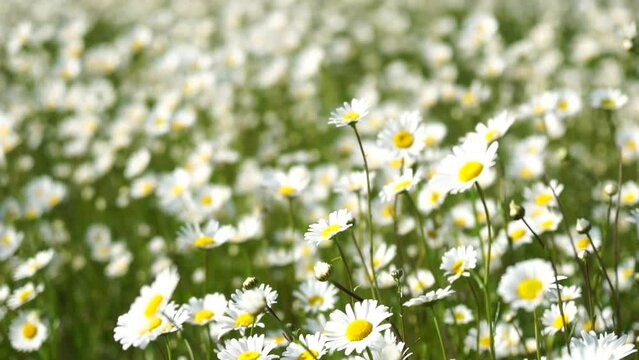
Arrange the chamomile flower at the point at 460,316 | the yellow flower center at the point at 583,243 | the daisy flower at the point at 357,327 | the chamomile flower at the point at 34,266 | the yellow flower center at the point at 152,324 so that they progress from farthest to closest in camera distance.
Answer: the chamomile flower at the point at 34,266 < the yellow flower center at the point at 583,243 < the chamomile flower at the point at 460,316 < the yellow flower center at the point at 152,324 < the daisy flower at the point at 357,327

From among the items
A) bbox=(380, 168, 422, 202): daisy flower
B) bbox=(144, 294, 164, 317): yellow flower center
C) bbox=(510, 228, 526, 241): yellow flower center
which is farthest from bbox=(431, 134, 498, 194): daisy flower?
bbox=(144, 294, 164, 317): yellow flower center

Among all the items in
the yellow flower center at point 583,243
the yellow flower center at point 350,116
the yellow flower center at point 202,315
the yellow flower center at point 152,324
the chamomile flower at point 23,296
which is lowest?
the yellow flower center at point 152,324

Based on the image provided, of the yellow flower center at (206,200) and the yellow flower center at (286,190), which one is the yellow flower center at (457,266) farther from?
the yellow flower center at (206,200)

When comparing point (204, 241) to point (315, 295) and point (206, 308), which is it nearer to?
point (206, 308)

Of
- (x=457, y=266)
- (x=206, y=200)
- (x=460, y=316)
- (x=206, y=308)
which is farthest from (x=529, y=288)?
(x=206, y=200)

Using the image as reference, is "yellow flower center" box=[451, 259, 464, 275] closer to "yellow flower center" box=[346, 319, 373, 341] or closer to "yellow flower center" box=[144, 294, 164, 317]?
"yellow flower center" box=[346, 319, 373, 341]

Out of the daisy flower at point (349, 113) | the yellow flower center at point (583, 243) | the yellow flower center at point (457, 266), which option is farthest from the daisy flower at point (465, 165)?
the yellow flower center at point (583, 243)
